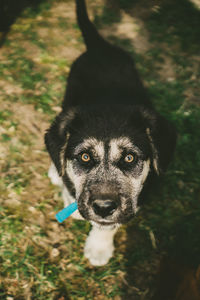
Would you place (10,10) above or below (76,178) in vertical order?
above

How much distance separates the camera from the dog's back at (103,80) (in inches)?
134

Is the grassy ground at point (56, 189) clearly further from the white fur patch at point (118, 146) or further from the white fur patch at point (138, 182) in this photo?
the white fur patch at point (118, 146)

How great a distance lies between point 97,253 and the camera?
3.00 metres

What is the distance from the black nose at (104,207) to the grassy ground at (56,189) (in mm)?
1007

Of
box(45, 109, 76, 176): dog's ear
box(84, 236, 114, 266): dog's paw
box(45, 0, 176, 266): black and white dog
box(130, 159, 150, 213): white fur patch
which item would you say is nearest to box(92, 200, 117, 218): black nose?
box(45, 0, 176, 266): black and white dog

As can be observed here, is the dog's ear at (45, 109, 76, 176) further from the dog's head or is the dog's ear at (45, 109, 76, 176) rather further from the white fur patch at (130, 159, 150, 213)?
the white fur patch at (130, 159, 150, 213)

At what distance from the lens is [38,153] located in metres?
3.91

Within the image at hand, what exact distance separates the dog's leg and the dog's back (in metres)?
1.43

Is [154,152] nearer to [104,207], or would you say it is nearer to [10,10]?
[104,207]

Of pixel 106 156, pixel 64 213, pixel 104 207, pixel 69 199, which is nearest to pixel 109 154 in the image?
pixel 106 156

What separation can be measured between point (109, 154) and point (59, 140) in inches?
21.4

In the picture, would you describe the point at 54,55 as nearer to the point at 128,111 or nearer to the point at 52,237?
the point at 128,111

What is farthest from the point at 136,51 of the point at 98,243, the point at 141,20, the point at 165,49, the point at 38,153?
the point at 98,243

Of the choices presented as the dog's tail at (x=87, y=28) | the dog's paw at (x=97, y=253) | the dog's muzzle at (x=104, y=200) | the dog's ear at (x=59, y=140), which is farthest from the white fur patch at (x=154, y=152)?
the dog's tail at (x=87, y=28)
